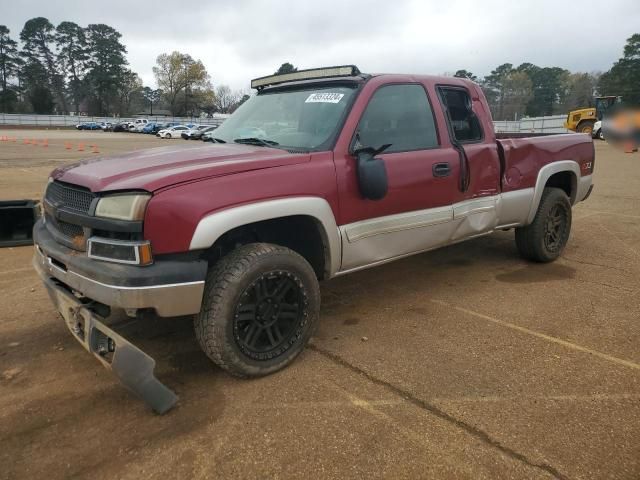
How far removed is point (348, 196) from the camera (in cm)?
331

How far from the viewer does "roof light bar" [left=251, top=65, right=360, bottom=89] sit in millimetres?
3713

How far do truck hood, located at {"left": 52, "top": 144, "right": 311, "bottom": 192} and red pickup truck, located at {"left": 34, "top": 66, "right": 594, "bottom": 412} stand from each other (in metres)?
0.01

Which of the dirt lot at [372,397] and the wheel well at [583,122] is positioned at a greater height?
the wheel well at [583,122]

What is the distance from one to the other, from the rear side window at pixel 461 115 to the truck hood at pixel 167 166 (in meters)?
1.65

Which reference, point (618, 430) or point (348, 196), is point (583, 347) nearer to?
point (618, 430)

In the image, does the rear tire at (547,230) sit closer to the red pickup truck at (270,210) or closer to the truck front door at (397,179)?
the red pickup truck at (270,210)

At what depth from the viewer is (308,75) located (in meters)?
3.99

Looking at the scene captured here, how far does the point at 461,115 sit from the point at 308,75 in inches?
54.9

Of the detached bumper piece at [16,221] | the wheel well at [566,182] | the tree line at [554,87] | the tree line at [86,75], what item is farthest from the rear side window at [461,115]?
the tree line at [86,75]

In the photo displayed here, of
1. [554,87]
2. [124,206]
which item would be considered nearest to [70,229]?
[124,206]

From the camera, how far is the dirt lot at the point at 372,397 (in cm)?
230

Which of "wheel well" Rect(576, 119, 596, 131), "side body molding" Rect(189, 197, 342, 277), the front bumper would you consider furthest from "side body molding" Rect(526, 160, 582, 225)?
"wheel well" Rect(576, 119, 596, 131)

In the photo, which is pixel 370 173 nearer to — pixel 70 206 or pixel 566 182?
pixel 70 206

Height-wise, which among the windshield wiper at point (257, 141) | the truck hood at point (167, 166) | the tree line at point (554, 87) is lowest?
the truck hood at point (167, 166)
